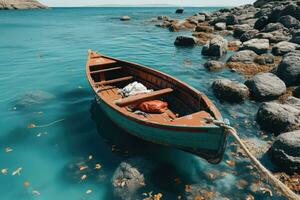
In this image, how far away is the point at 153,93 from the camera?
10.9m

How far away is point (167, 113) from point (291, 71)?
9.40 m

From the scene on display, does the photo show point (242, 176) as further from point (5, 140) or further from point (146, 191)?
point (5, 140)

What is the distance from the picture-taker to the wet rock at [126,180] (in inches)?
314

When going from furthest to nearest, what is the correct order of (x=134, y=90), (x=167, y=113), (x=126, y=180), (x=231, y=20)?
(x=231, y=20) < (x=134, y=90) < (x=167, y=113) < (x=126, y=180)

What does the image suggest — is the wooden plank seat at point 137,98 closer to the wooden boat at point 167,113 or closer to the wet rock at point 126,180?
the wooden boat at point 167,113

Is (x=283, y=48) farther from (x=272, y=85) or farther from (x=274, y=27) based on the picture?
(x=272, y=85)

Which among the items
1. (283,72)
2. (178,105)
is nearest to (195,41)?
(283,72)

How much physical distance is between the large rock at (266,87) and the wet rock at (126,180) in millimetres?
8844

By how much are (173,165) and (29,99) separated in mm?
10381

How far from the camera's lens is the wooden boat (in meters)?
7.64

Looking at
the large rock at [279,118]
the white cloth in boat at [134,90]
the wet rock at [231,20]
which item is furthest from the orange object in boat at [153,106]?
the wet rock at [231,20]

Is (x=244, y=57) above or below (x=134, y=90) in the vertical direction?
below

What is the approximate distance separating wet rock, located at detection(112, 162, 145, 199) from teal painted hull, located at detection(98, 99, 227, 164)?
1317 millimetres

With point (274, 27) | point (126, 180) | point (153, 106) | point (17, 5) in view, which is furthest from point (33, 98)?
point (17, 5)
